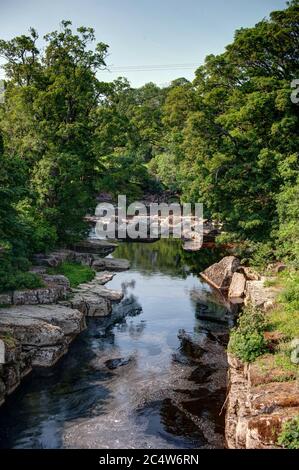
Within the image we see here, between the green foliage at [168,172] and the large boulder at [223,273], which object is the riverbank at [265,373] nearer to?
the large boulder at [223,273]

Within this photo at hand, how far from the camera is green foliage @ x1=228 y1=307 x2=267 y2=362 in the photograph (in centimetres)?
2005

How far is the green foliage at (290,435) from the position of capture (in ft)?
45.7

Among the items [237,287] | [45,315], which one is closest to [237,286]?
[237,287]

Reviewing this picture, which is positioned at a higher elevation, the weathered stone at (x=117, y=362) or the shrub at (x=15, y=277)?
the shrub at (x=15, y=277)

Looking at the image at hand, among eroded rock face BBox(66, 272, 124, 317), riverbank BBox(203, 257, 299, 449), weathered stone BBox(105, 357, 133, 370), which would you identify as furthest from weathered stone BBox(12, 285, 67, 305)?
riverbank BBox(203, 257, 299, 449)

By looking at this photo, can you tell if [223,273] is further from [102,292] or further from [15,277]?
[15,277]

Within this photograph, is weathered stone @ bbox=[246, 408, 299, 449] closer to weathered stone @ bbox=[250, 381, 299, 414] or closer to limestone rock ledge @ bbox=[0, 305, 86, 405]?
weathered stone @ bbox=[250, 381, 299, 414]

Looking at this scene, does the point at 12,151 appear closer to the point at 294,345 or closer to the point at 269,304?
the point at 269,304

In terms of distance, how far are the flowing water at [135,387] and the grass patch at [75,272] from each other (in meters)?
3.69

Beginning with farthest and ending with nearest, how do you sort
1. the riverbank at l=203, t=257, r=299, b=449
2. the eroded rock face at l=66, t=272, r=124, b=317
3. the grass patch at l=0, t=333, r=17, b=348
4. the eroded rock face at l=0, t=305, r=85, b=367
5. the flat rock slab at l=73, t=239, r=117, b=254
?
the flat rock slab at l=73, t=239, r=117, b=254, the eroded rock face at l=66, t=272, r=124, b=317, the eroded rock face at l=0, t=305, r=85, b=367, the grass patch at l=0, t=333, r=17, b=348, the riverbank at l=203, t=257, r=299, b=449

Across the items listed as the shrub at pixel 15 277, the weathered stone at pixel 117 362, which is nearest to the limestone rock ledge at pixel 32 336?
the shrub at pixel 15 277

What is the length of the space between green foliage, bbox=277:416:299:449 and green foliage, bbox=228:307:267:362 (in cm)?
545

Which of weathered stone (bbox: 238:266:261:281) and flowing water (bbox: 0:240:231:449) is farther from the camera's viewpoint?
weathered stone (bbox: 238:266:261:281)

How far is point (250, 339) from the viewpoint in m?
20.4
